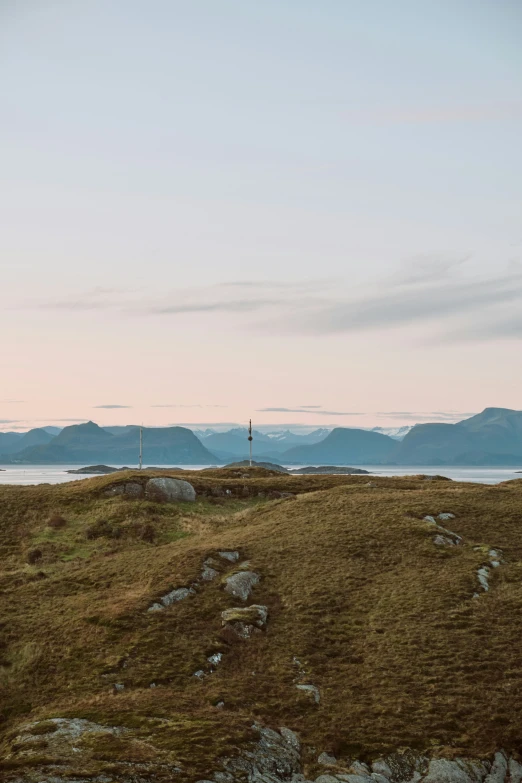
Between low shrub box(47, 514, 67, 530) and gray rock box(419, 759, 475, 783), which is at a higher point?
low shrub box(47, 514, 67, 530)

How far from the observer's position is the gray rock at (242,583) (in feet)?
114

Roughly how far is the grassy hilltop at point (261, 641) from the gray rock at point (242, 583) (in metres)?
0.42

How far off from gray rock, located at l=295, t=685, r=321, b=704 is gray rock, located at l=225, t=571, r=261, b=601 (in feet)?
27.9

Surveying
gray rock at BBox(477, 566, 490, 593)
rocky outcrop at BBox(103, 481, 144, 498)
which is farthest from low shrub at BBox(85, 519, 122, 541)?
gray rock at BBox(477, 566, 490, 593)

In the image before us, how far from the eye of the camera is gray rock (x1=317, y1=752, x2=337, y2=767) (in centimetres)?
2141

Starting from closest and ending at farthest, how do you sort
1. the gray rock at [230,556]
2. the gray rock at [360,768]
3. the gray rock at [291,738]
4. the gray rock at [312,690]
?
the gray rock at [360,768]
the gray rock at [291,738]
the gray rock at [312,690]
the gray rock at [230,556]

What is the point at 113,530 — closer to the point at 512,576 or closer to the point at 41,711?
the point at 41,711

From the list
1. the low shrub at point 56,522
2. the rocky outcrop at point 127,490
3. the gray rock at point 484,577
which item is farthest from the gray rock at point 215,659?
the rocky outcrop at point 127,490

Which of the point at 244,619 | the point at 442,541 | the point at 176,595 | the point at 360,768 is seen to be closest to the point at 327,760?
the point at 360,768

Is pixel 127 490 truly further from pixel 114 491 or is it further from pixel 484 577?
pixel 484 577

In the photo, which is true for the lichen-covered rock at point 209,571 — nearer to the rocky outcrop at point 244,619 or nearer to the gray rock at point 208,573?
the gray rock at point 208,573

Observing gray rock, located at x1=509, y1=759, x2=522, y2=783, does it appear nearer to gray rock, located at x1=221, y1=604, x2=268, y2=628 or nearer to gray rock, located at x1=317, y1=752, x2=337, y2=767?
gray rock, located at x1=317, y1=752, x2=337, y2=767

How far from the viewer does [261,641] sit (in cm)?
3039

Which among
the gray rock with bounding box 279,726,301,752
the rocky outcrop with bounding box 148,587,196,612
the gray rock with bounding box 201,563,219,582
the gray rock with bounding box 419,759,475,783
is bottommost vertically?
the gray rock with bounding box 419,759,475,783
